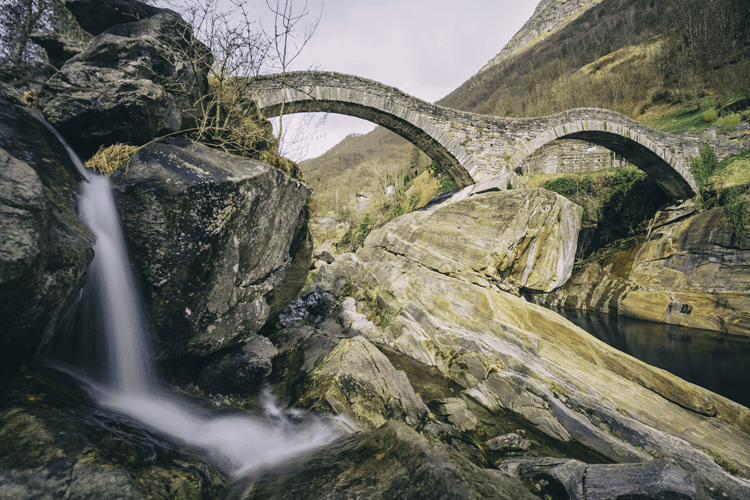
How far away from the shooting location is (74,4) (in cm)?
396

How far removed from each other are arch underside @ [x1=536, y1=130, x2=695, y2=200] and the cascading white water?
1720 cm

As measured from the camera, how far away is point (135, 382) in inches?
125

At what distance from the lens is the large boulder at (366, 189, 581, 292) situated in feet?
27.9

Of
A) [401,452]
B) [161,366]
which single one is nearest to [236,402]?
[161,366]

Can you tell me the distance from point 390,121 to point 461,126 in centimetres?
292

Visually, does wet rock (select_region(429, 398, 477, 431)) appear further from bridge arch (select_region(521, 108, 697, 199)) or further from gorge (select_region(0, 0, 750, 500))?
bridge arch (select_region(521, 108, 697, 199))

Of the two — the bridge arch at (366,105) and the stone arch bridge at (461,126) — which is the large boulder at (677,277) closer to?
the stone arch bridge at (461,126)

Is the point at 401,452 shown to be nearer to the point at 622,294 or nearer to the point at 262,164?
the point at 262,164

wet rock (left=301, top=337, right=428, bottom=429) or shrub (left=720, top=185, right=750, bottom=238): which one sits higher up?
shrub (left=720, top=185, right=750, bottom=238)

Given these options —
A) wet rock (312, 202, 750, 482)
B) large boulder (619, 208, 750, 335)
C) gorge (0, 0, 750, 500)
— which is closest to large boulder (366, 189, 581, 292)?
wet rock (312, 202, 750, 482)

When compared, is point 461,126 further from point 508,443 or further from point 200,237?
point 200,237

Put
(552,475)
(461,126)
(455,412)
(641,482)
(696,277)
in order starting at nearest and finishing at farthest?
1. (641,482)
2. (552,475)
3. (455,412)
4. (461,126)
5. (696,277)

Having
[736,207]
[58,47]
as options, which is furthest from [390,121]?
[736,207]

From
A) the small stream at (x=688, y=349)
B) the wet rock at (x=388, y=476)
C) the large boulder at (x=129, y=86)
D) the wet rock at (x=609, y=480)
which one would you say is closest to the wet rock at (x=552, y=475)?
the wet rock at (x=609, y=480)
